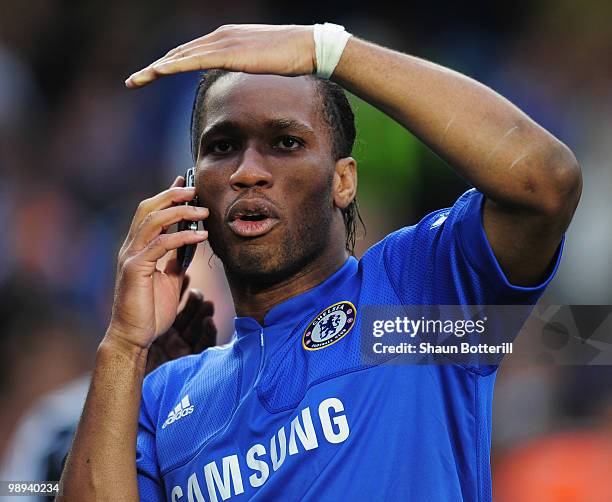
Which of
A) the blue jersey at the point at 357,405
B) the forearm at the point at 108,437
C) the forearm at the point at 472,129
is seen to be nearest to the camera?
the forearm at the point at 472,129

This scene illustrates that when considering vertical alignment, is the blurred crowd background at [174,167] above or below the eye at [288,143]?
above

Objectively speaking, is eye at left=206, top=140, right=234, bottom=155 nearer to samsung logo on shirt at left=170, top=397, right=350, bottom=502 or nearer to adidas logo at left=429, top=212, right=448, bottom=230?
adidas logo at left=429, top=212, right=448, bottom=230

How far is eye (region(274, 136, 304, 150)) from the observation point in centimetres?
255

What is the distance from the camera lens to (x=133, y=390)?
2.50 m

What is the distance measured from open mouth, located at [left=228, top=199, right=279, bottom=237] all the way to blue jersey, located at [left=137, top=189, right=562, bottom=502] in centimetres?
24

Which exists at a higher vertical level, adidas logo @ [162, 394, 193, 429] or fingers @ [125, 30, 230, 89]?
fingers @ [125, 30, 230, 89]

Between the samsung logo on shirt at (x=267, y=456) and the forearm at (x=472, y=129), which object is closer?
the forearm at (x=472, y=129)

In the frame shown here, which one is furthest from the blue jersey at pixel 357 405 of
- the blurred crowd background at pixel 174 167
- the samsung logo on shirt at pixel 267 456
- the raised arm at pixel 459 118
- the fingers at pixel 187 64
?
the blurred crowd background at pixel 174 167

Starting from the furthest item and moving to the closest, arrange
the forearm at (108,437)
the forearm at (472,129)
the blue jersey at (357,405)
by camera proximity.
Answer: the forearm at (108,437) → the blue jersey at (357,405) → the forearm at (472,129)

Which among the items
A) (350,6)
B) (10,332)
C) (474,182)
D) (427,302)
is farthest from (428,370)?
(350,6)

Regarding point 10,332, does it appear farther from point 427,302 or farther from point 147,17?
point 427,302

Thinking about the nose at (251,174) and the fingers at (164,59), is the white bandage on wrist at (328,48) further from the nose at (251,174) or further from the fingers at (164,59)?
the nose at (251,174)

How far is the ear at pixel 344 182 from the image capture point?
2.67 metres

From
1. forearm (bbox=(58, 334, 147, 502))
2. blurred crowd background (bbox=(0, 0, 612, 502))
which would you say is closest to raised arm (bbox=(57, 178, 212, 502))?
forearm (bbox=(58, 334, 147, 502))
